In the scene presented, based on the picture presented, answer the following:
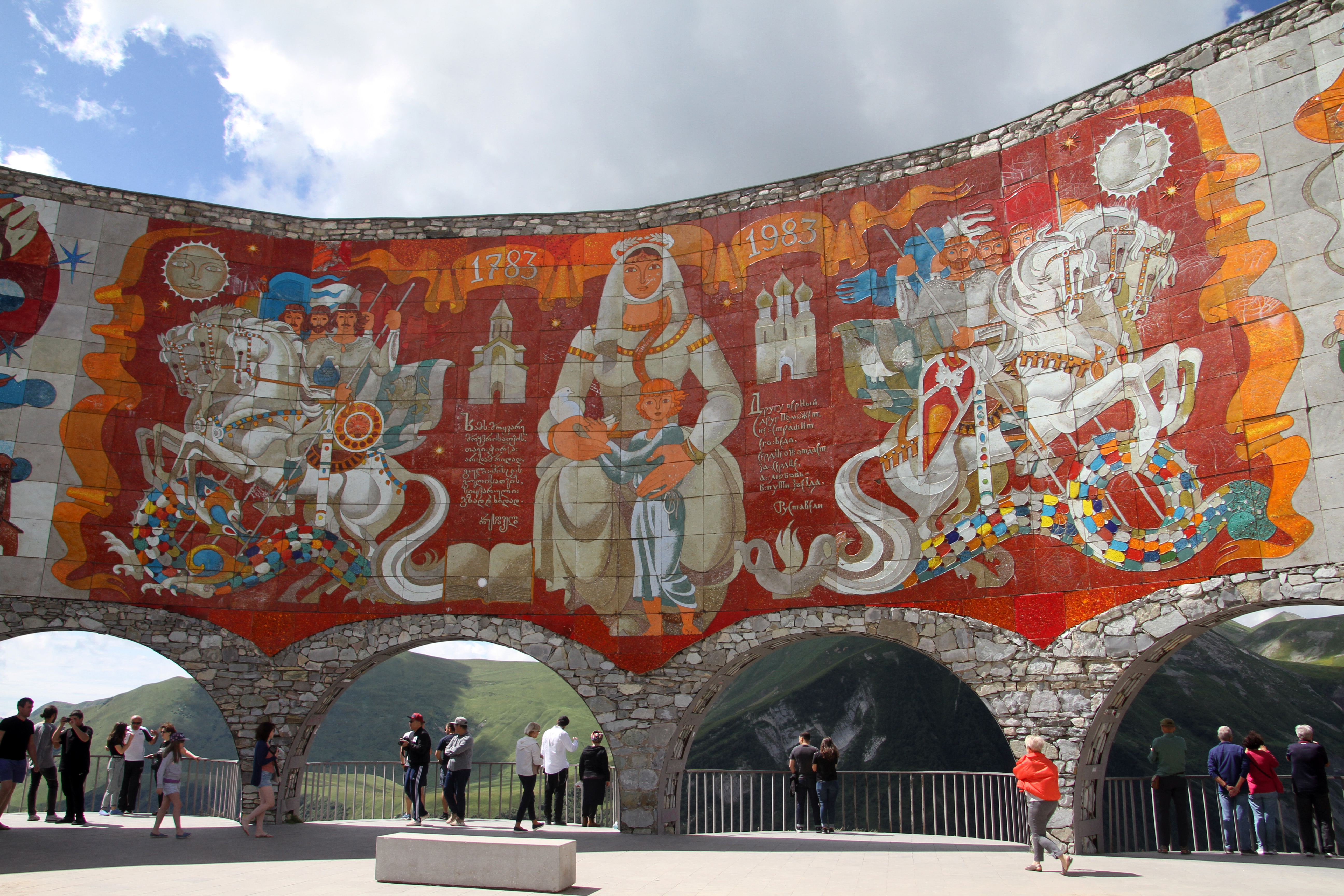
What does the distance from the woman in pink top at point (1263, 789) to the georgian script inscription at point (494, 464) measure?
11528 mm

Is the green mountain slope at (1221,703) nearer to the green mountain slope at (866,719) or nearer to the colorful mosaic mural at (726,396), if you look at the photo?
the green mountain slope at (866,719)

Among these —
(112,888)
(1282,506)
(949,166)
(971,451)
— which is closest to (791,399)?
(971,451)

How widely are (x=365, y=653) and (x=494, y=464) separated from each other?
13.1 feet

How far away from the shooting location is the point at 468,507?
1603cm

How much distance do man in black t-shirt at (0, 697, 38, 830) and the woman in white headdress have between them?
24.2ft

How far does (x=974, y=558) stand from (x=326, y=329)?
41.0 ft

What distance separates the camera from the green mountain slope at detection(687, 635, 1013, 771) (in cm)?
2906

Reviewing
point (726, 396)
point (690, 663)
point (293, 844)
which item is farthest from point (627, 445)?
point (293, 844)

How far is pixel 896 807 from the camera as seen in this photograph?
1111 inches

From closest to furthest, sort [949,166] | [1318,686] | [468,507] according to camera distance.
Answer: [949,166] < [468,507] < [1318,686]

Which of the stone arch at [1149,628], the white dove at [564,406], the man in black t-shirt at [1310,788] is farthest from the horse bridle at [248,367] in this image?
the man in black t-shirt at [1310,788]

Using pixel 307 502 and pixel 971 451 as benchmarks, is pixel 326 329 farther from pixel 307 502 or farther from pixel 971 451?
pixel 971 451

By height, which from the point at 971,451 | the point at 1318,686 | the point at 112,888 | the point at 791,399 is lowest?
the point at 112,888

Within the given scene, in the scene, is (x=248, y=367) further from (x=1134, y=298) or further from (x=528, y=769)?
(x=1134, y=298)
